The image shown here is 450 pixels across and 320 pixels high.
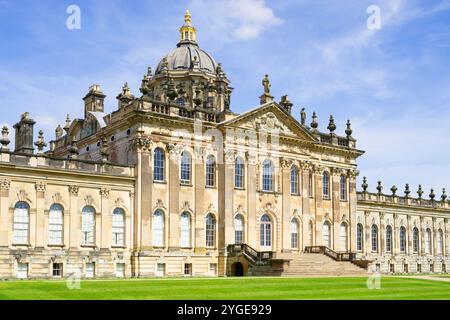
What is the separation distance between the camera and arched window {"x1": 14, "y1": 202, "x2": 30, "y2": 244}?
135ft

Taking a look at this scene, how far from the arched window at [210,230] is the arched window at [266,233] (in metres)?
4.39

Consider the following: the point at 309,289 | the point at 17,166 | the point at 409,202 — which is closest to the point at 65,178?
the point at 17,166

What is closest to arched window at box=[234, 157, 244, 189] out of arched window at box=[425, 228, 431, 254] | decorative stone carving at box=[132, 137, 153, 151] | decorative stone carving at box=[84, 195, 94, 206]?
decorative stone carving at box=[132, 137, 153, 151]

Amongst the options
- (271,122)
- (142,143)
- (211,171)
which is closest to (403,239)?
(271,122)

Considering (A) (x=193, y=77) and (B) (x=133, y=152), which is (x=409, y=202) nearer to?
(A) (x=193, y=77)

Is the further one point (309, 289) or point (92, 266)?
point (92, 266)

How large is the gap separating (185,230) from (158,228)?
7.40 ft

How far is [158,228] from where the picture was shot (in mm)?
46781

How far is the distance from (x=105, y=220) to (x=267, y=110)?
51.5ft

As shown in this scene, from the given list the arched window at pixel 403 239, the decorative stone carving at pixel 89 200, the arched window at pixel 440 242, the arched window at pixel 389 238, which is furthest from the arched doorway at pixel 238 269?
the arched window at pixel 440 242

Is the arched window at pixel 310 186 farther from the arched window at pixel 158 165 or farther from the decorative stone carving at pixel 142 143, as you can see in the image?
the decorative stone carving at pixel 142 143

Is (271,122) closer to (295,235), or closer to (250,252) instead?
(295,235)

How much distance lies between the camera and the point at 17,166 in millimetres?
40969

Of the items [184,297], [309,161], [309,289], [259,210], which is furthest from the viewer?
[309,161]
